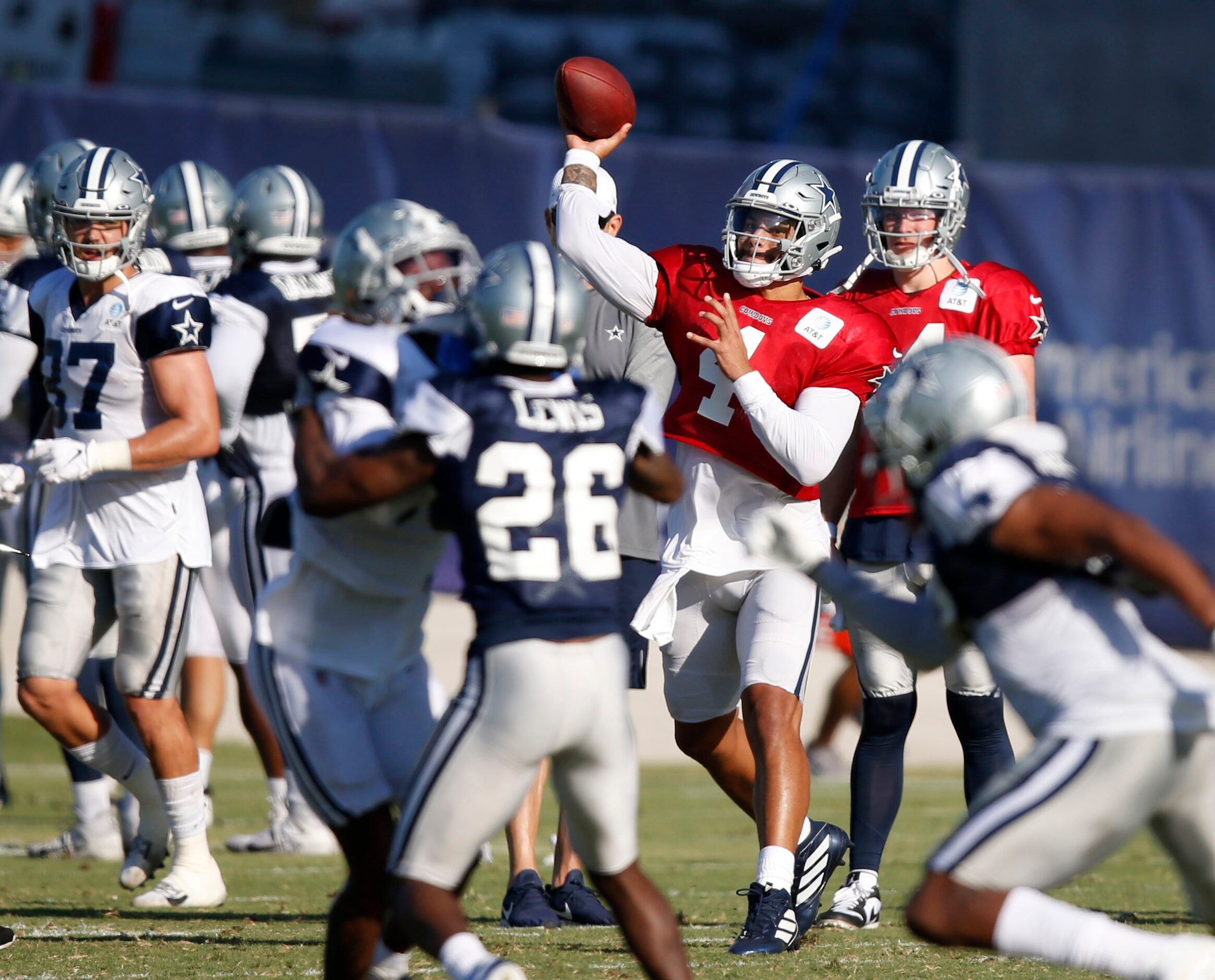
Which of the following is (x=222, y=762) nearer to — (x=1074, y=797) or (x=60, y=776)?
(x=60, y=776)

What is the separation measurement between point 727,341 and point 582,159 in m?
0.75

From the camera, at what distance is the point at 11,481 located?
4.48 m

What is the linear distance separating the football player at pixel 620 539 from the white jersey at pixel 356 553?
1484mm

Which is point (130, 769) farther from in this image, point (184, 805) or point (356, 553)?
point (356, 553)

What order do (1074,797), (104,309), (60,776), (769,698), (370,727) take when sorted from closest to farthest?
(1074,797) < (370,727) < (769,698) < (104,309) < (60,776)

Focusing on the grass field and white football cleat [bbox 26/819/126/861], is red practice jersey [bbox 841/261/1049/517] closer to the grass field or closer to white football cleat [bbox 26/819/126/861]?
the grass field

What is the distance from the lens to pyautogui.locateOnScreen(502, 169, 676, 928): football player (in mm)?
4938

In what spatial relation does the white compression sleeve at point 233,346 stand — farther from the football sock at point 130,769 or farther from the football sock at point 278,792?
the football sock at point 278,792

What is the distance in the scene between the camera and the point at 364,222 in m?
3.55

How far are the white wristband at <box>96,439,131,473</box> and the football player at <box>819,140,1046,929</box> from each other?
6.16 feet

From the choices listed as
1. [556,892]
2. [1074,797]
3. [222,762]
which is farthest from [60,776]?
[1074,797]

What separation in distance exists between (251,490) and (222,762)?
2.77m

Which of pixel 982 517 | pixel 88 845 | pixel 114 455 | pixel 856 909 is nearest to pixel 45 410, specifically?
pixel 114 455

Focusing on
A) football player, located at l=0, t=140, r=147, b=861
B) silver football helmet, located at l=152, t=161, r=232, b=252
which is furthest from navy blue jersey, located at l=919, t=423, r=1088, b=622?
silver football helmet, located at l=152, t=161, r=232, b=252
